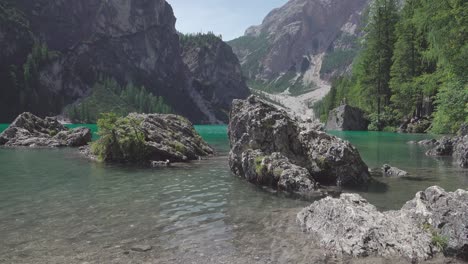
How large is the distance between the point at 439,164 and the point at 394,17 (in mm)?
62074

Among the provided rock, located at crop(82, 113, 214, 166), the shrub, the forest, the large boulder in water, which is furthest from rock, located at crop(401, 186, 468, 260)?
the forest

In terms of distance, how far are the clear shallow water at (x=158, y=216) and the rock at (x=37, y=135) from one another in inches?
1186

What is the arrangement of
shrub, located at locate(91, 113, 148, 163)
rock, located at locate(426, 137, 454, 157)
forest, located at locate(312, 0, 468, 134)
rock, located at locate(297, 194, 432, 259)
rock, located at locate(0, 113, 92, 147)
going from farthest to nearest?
rock, located at locate(0, 113, 92, 147)
rock, located at locate(426, 137, 454, 157)
forest, located at locate(312, 0, 468, 134)
shrub, located at locate(91, 113, 148, 163)
rock, located at locate(297, 194, 432, 259)

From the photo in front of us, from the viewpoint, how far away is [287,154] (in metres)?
22.7

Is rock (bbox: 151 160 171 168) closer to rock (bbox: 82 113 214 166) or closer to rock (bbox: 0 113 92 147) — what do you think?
rock (bbox: 82 113 214 166)

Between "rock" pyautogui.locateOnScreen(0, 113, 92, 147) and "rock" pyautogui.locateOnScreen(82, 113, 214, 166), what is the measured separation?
1594 cm

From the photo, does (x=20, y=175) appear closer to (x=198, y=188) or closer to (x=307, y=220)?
(x=198, y=188)

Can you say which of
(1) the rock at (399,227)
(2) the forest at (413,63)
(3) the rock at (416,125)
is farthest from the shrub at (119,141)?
(3) the rock at (416,125)

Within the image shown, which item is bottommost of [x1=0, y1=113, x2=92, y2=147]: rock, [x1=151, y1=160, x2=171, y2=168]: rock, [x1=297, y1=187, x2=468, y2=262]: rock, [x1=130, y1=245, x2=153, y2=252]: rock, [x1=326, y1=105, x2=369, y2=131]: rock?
[x1=130, y1=245, x2=153, y2=252]: rock

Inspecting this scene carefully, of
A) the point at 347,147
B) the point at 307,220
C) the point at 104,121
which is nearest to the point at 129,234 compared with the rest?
the point at 307,220

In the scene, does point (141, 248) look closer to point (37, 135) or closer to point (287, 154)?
point (287, 154)

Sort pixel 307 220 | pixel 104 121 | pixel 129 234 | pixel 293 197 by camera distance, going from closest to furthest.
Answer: pixel 129 234 < pixel 307 220 < pixel 293 197 < pixel 104 121

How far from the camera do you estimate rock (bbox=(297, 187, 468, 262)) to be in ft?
31.6

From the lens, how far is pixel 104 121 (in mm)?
32781
